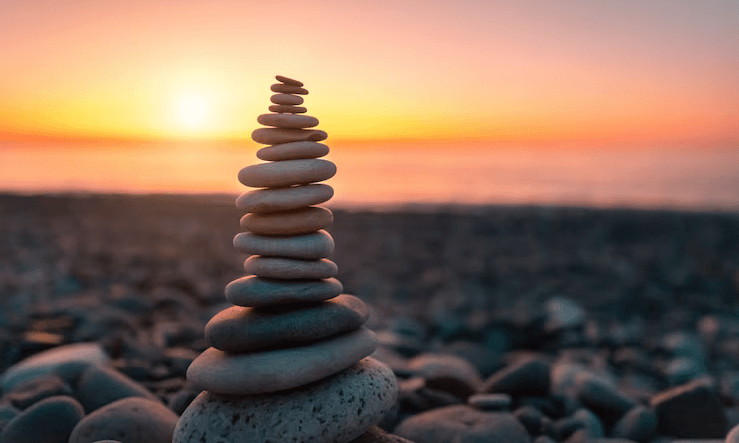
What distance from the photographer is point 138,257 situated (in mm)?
11172

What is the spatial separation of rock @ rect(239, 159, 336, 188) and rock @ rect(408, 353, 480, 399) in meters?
2.50

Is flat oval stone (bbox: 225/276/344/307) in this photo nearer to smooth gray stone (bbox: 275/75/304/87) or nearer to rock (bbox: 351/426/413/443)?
rock (bbox: 351/426/413/443)

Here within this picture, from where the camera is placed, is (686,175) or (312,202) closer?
(312,202)

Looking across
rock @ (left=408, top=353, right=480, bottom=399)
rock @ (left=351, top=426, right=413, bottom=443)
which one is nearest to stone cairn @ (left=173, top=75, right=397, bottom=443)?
rock @ (left=351, top=426, right=413, bottom=443)

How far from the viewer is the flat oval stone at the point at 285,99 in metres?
3.12

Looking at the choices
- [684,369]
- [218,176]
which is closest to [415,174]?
[218,176]

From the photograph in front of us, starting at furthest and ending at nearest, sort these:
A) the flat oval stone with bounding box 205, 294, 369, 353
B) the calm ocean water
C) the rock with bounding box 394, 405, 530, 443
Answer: the calm ocean water < the rock with bounding box 394, 405, 530, 443 < the flat oval stone with bounding box 205, 294, 369, 353

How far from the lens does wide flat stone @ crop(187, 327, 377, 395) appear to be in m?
2.81

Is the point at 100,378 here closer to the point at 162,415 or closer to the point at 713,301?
the point at 162,415

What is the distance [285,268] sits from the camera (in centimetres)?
304

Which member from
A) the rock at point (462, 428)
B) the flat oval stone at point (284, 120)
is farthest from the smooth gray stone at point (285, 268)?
the rock at point (462, 428)

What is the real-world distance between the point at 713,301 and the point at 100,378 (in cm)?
929

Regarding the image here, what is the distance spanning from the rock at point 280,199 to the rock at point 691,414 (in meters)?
3.45

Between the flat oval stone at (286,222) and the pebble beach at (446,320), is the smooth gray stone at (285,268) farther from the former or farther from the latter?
the pebble beach at (446,320)
